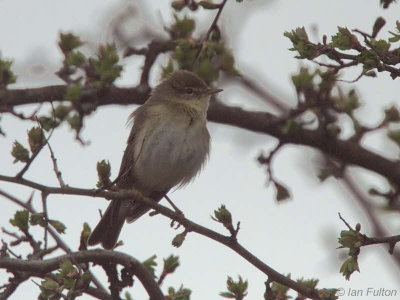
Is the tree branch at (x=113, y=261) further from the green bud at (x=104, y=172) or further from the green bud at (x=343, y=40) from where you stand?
the green bud at (x=343, y=40)

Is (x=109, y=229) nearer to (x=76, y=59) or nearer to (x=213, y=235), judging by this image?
(x=76, y=59)

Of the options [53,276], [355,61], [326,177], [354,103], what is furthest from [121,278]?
[354,103]

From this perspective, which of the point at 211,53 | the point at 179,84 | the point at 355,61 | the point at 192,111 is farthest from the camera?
the point at 179,84

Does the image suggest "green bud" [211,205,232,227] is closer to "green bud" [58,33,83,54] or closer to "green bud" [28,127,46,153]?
"green bud" [28,127,46,153]

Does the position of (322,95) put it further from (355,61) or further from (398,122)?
(355,61)

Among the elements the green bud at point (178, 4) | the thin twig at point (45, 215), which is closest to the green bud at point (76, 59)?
the green bud at point (178, 4)

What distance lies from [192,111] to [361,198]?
1713 millimetres

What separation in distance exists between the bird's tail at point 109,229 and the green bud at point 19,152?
159 centimetres

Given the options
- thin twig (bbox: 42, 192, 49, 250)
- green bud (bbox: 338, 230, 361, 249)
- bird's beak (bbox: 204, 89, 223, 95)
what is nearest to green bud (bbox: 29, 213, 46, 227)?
thin twig (bbox: 42, 192, 49, 250)

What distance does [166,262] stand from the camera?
4.52 metres

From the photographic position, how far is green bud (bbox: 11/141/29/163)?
4.17 meters

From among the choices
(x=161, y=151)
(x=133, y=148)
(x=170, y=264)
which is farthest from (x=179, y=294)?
(x=133, y=148)

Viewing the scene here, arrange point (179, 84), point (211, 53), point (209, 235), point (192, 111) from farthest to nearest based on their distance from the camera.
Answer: point (179, 84) → point (192, 111) → point (211, 53) → point (209, 235)

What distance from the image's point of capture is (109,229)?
5930 mm
